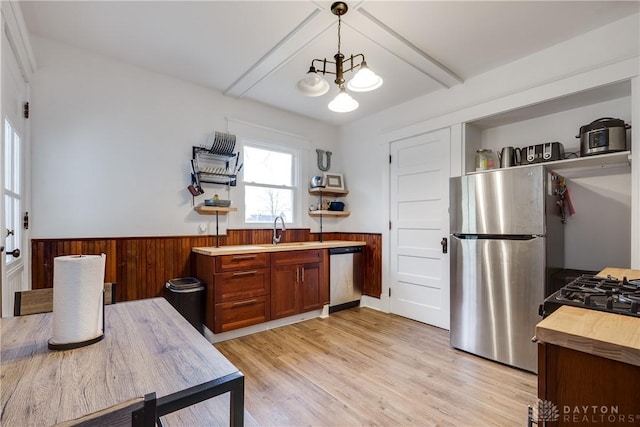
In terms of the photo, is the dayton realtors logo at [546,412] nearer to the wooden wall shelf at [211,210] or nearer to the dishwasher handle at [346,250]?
the dishwasher handle at [346,250]

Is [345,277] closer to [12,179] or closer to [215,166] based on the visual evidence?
[215,166]

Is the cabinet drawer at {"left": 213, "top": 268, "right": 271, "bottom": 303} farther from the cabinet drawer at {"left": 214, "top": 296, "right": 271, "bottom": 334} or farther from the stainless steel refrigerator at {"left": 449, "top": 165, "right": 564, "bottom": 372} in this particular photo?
the stainless steel refrigerator at {"left": 449, "top": 165, "right": 564, "bottom": 372}

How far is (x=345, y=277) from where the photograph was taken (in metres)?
3.81

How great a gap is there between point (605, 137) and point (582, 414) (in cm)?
237

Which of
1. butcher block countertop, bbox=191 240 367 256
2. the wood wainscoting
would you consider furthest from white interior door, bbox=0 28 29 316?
butcher block countertop, bbox=191 240 367 256

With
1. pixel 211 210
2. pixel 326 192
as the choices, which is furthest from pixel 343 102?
pixel 326 192

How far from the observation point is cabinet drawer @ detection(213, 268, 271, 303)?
2.75m

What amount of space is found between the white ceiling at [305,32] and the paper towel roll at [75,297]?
1964 millimetres

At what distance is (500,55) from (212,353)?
3.22 m

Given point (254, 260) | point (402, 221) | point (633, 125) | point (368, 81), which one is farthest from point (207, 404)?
point (633, 125)

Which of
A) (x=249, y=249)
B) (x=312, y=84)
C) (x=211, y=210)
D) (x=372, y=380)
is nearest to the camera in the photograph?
(x=312, y=84)

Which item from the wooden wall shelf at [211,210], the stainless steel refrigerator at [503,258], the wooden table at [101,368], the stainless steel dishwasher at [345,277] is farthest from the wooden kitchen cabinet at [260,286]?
the wooden table at [101,368]

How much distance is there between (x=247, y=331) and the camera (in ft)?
9.87

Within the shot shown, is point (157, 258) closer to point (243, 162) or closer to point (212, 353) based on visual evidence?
point (243, 162)
